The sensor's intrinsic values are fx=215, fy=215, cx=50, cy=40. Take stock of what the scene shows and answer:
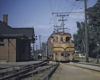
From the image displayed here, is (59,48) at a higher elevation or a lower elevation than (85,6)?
lower


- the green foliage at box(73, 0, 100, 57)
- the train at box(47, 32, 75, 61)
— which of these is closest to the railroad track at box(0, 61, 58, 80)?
the train at box(47, 32, 75, 61)

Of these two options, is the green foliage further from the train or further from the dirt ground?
the dirt ground

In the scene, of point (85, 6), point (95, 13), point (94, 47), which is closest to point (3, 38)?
point (85, 6)

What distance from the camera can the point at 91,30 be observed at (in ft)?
222

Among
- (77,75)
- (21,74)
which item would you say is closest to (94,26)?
(77,75)

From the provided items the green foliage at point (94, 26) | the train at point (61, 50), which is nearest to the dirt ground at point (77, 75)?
the train at point (61, 50)

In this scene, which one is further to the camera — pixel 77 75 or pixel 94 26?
pixel 94 26

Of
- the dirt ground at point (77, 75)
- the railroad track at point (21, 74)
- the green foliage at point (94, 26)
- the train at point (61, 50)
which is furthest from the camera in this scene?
the green foliage at point (94, 26)

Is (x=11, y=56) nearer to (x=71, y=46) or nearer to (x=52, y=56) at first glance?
(x=52, y=56)

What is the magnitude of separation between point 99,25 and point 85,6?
30.1 metres

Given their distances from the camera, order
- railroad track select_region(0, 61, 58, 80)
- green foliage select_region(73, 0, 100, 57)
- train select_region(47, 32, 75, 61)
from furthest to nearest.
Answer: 1. green foliage select_region(73, 0, 100, 57)
2. train select_region(47, 32, 75, 61)
3. railroad track select_region(0, 61, 58, 80)

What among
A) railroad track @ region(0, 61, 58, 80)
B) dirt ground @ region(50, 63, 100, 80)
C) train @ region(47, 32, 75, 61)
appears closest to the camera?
railroad track @ region(0, 61, 58, 80)

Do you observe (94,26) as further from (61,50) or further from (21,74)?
(21,74)

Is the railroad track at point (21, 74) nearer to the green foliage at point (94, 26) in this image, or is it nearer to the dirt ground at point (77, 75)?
the dirt ground at point (77, 75)
